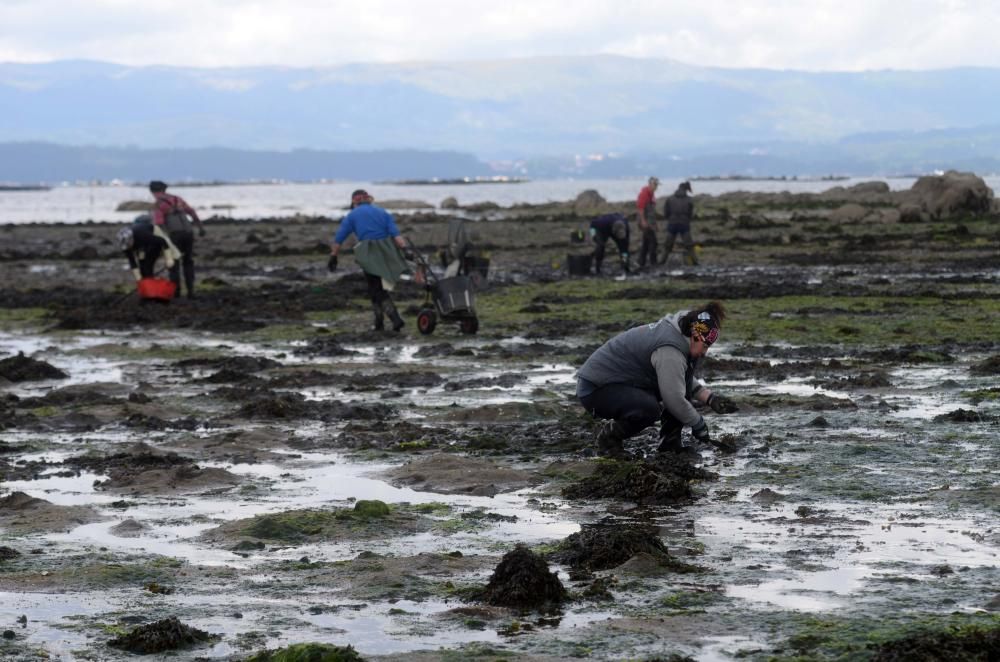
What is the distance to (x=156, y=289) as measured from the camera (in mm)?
23891

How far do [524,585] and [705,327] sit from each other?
395 centimetres

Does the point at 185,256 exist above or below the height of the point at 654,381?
above

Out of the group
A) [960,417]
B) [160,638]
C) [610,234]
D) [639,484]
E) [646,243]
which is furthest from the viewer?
[646,243]

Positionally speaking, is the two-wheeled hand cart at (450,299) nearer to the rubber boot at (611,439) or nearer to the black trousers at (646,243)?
the rubber boot at (611,439)

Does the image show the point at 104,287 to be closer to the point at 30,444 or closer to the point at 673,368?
the point at 30,444

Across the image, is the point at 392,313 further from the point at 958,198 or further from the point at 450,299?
the point at 958,198

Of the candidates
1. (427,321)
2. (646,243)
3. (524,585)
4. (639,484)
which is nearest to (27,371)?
(427,321)

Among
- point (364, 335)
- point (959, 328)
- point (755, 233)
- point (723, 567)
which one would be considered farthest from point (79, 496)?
point (755, 233)

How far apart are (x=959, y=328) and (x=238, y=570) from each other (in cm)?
1268

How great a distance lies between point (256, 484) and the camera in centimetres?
1022

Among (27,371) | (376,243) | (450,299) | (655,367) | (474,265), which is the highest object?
(376,243)

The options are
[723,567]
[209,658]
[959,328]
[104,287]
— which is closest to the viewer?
[209,658]

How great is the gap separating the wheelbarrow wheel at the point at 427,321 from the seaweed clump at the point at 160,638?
13.4 meters

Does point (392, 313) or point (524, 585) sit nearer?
point (524, 585)
